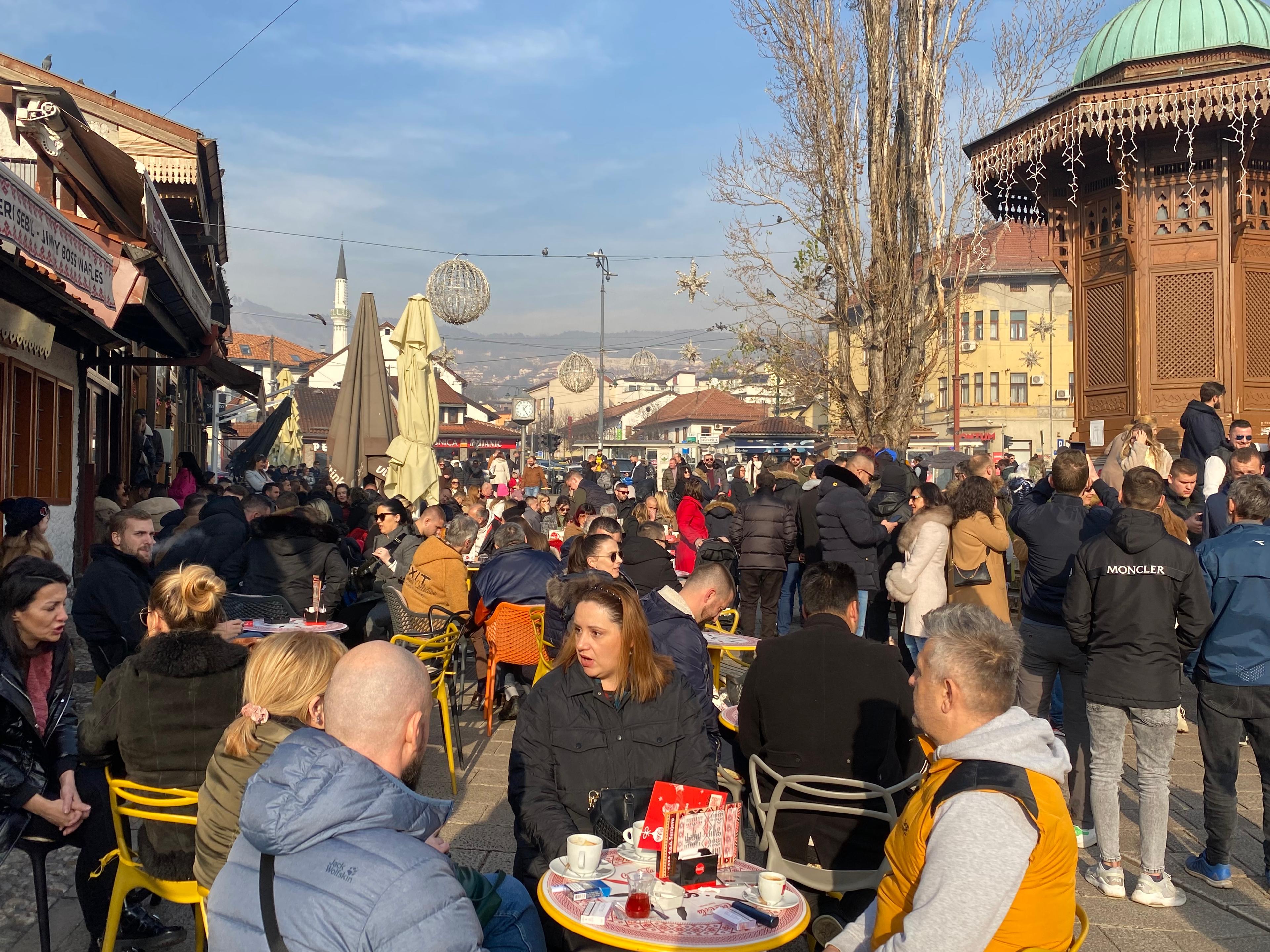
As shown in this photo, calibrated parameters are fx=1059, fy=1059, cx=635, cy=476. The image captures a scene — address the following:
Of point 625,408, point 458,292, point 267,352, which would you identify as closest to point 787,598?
point 458,292

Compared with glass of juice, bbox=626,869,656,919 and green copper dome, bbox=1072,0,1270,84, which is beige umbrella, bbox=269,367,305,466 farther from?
glass of juice, bbox=626,869,656,919

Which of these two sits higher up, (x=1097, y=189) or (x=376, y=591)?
(x=1097, y=189)

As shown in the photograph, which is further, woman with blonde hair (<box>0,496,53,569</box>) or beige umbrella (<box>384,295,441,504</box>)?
beige umbrella (<box>384,295,441,504</box>)

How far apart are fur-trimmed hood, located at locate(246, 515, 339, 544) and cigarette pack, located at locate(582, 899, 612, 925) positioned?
538 centimetres

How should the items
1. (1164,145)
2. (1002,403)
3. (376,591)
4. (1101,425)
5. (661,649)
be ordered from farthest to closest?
(1002,403) < (1101,425) < (1164,145) < (376,591) < (661,649)

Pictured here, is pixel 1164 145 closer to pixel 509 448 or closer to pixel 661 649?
pixel 661 649

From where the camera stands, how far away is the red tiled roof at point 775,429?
5359 centimetres

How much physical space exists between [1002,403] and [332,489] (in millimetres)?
44341

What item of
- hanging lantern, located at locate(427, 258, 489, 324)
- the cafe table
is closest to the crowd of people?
the cafe table

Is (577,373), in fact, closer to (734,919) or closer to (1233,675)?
(1233,675)

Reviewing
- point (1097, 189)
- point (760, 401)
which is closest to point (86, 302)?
point (1097, 189)

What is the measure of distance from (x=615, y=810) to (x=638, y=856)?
0.33 metres

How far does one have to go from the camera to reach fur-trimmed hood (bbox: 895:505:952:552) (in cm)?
799

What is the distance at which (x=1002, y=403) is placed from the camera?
178 ft
